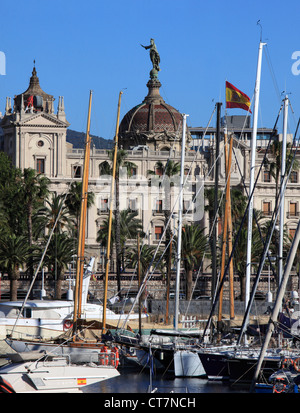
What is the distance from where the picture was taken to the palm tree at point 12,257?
223 ft

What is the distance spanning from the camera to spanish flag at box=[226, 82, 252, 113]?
159 ft

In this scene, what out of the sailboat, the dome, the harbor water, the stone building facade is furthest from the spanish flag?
the dome

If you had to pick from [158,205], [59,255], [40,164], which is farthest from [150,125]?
[59,255]

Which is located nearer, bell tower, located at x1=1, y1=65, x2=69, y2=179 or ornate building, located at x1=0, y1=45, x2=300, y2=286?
ornate building, located at x1=0, y1=45, x2=300, y2=286

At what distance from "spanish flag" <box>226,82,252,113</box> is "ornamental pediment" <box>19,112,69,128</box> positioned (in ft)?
190

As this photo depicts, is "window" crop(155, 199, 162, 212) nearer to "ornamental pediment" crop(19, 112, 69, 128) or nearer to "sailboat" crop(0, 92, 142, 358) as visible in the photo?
"ornamental pediment" crop(19, 112, 69, 128)

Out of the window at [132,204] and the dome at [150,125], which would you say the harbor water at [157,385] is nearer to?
the window at [132,204]

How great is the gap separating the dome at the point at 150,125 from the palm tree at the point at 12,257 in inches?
1873

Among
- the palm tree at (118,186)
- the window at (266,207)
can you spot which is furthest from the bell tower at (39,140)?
the window at (266,207)

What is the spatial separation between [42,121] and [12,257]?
1567 inches

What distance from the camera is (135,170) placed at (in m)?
109
